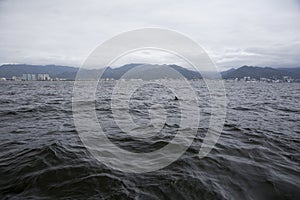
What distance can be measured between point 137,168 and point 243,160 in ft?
8.21

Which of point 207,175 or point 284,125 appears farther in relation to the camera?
point 284,125

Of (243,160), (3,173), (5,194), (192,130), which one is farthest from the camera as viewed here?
(192,130)

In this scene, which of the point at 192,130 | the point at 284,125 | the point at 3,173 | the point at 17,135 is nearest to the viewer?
the point at 3,173

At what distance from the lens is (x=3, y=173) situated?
3.92 metres

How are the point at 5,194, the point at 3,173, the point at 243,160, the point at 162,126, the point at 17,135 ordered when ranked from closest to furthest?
the point at 5,194, the point at 3,173, the point at 243,160, the point at 17,135, the point at 162,126

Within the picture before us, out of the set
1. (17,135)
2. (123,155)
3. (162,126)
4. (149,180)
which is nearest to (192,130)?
(162,126)

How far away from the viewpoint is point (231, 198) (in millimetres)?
3373

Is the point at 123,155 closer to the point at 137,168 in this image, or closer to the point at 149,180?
the point at 137,168

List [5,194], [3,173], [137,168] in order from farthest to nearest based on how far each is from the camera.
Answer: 1. [137,168]
2. [3,173]
3. [5,194]

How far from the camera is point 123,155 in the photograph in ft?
16.4

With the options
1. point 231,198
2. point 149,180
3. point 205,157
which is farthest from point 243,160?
point 149,180

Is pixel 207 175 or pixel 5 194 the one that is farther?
pixel 207 175

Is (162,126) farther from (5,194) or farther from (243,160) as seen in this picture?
(5,194)

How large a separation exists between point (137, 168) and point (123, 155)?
809 millimetres
